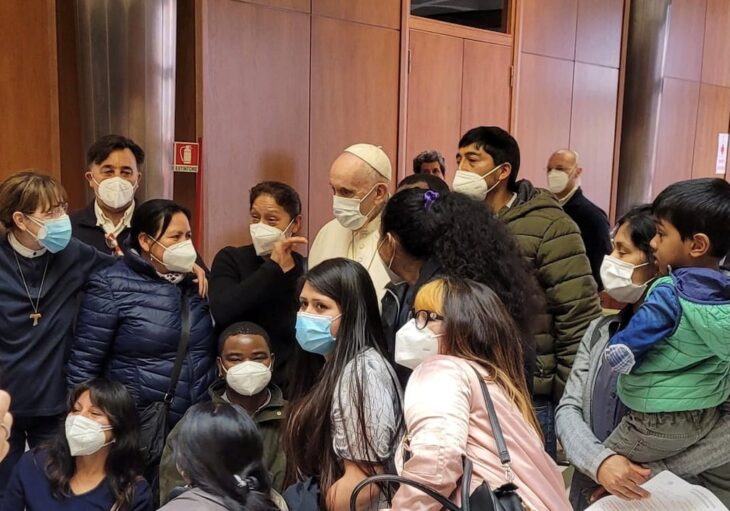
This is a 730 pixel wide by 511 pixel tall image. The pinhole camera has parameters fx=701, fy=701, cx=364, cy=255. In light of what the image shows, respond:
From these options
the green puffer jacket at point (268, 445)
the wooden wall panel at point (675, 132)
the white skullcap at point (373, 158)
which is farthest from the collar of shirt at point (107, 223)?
the wooden wall panel at point (675, 132)

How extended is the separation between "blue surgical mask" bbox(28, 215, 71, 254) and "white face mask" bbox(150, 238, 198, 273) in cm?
27

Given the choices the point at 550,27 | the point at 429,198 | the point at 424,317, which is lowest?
the point at 424,317

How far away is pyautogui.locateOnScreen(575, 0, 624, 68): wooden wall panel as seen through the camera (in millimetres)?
5867

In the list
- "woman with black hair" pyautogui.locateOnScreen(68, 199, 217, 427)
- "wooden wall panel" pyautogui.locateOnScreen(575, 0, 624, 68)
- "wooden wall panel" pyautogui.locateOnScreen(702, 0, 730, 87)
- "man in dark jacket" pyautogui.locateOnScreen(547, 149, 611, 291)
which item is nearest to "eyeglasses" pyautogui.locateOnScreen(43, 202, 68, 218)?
"woman with black hair" pyautogui.locateOnScreen(68, 199, 217, 427)

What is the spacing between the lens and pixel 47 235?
216 cm

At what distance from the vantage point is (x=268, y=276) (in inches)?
90.1

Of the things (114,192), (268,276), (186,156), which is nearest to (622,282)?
(268,276)

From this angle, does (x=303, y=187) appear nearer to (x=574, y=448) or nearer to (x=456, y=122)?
(x=456, y=122)

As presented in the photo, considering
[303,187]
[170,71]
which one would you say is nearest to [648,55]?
[303,187]

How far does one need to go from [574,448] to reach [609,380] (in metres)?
0.20

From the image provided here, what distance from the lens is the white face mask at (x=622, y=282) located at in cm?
189

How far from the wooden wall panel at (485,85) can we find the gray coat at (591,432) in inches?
132

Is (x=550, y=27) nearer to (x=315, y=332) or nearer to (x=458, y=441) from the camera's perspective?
(x=315, y=332)

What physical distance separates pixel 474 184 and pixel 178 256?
99 cm
